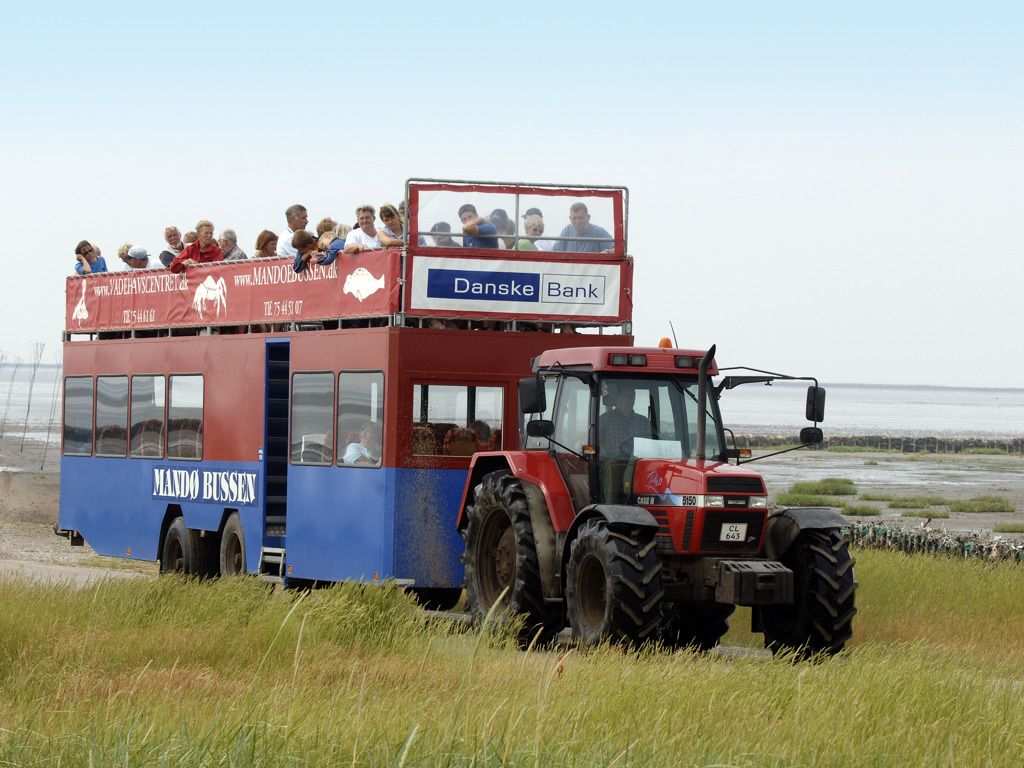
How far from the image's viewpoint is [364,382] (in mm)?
14656

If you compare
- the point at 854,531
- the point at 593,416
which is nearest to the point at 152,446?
the point at 593,416

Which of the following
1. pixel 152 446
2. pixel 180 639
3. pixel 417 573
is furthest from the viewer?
pixel 152 446

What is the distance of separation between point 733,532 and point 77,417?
37.4 feet

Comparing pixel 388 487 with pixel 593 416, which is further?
pixel 388 487

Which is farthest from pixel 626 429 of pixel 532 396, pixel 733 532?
pixel 733 532

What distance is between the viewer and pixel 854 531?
23.1m

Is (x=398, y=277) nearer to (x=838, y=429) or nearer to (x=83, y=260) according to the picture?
(x=83, y=260)

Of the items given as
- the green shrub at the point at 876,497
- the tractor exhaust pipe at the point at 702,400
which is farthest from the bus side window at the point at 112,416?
the green shrub at the point at 876,497

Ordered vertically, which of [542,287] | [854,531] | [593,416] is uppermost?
[542,287]

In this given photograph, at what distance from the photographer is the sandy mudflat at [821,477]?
27703mm

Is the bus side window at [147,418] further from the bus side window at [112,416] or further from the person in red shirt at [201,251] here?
the person in red shirt at [201,251]

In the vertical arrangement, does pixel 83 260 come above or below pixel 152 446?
above

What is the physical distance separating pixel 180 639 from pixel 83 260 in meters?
11.0

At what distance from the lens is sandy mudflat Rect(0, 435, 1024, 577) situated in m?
27.7
